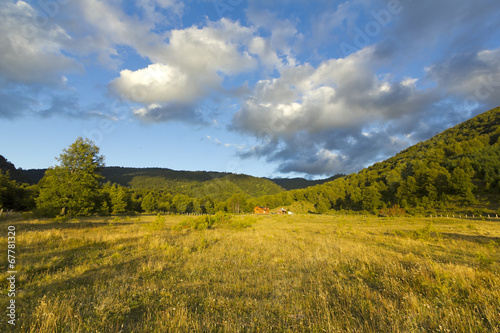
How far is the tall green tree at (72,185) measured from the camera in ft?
89.4

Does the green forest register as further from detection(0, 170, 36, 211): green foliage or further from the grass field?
the grass field

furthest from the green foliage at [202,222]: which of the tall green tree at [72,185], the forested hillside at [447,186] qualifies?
the forested hillside at [447,186]

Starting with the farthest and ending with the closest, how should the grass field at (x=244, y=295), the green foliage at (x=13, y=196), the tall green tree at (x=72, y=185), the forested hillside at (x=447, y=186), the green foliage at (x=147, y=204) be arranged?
the green foliage at (x=147, y=204)
the forested hillside at (x=447, y=186)
the green foliage at (x=13, y=196)
the tall green tree at (x=72, y=185)
the grass field at (x=244, y=295)

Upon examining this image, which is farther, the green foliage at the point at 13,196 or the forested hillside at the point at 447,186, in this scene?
the forested hillside at the point at 447,186

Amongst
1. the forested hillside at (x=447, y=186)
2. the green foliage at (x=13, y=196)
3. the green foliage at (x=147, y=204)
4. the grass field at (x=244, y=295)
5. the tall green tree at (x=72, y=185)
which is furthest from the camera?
the green foliage at (x=147, y=204)

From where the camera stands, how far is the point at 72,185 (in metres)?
27.7

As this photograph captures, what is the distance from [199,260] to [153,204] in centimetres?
10500

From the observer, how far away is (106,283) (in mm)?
7785

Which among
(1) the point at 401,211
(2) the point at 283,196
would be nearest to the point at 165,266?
(1) the point at 401,211

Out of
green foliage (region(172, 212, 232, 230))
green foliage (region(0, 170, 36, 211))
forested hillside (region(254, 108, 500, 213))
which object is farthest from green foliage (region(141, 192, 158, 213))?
forested hillside (region(254, 108, 500, 213))

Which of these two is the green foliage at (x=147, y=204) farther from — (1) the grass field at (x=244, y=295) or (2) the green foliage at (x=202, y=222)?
(1) the grass field at (x=244, y=295)

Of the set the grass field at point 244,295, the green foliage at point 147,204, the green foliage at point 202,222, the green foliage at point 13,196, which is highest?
the green foliage at point 13,196

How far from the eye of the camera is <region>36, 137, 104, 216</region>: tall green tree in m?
27.2

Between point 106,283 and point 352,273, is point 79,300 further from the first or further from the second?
point 352,273
